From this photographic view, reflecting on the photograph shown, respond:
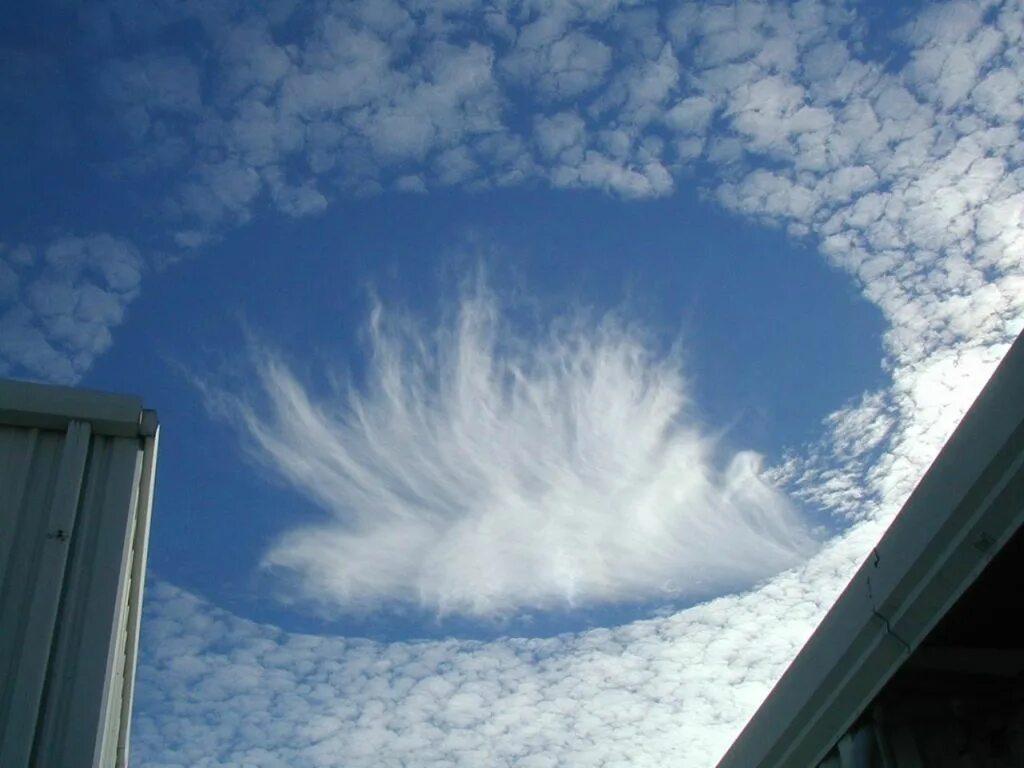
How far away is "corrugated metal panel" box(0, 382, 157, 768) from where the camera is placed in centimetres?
474

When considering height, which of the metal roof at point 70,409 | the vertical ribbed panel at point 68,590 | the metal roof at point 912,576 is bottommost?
the metal roof at point 912,576

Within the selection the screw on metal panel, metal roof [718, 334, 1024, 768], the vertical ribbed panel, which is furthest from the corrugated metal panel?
the screw on metal panel

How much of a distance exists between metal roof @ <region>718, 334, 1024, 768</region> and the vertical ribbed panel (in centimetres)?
385

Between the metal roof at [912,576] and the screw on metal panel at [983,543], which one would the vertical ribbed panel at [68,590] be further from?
the screw on metal panel at [983,543]

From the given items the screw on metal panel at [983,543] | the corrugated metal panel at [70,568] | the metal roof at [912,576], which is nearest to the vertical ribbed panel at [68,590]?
the corrugated metal panel at [70,568]

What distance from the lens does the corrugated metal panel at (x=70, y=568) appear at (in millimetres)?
4738

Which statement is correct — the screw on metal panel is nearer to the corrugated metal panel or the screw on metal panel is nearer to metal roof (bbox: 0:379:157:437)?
the corrugated metal panel

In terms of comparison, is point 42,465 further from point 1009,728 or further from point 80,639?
point 1009,728

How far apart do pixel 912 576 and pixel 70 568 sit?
13.8 feet

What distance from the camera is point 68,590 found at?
514 centimetres

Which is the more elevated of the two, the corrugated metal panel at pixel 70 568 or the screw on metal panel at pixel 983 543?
the corrugated metal panel at pixel 70 568

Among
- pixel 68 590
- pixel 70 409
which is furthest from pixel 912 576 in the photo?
pixel 70 409

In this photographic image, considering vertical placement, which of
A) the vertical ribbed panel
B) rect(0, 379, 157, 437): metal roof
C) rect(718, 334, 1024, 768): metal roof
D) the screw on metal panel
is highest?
rect(0, 379, 157, 437): metal roof

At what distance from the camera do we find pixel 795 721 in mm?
6375
